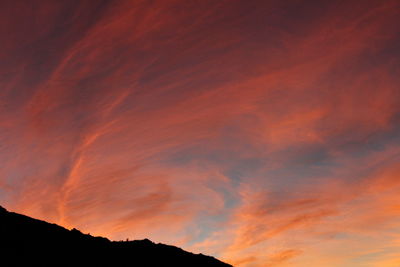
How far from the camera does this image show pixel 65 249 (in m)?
37.5

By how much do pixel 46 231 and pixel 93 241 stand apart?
6887mm

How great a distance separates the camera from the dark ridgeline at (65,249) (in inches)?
1255

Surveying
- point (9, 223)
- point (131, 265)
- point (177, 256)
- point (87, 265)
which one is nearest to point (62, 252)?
point (87, 265)

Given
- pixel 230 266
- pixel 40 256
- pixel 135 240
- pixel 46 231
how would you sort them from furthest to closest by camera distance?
pixel 230 266, pixel 135 240, pixel 46 231, pixel 40 256

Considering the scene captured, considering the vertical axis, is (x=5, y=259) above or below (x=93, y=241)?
below

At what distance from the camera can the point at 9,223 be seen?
36031 millimetres

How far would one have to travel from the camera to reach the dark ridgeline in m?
31.9

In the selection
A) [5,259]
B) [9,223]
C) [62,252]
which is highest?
[9,223]

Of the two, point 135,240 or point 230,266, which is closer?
point 135,240

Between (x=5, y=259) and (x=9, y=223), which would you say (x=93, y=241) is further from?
(x=5, y=259)

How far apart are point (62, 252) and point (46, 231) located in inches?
160

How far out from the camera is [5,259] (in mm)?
29203

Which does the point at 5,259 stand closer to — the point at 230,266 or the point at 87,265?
the point at 87,265

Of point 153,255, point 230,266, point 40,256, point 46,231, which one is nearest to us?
point 40,256
